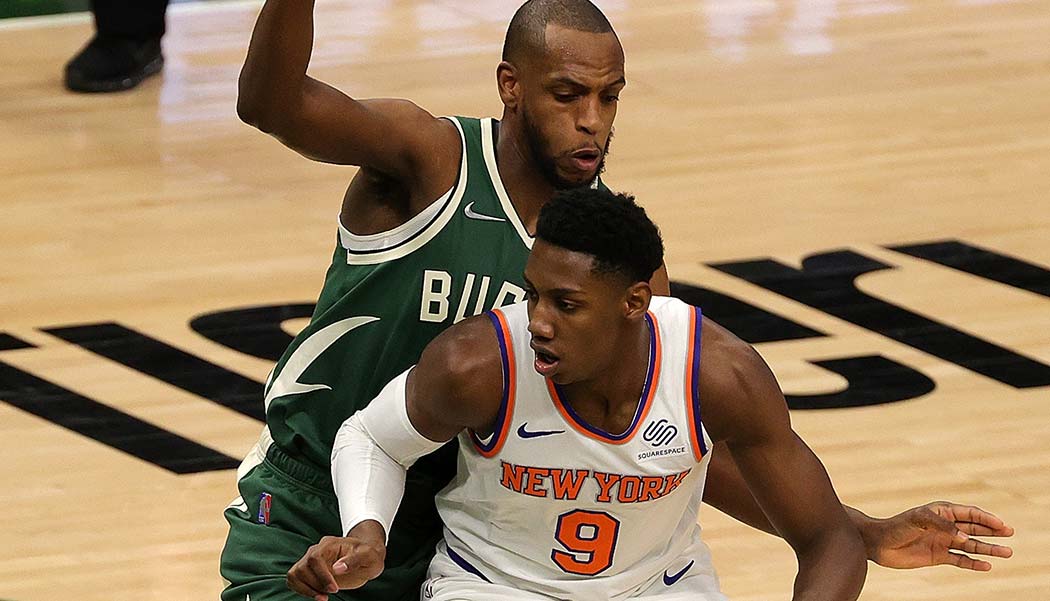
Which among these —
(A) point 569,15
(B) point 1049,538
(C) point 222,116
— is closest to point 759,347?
(B) point 1049,538

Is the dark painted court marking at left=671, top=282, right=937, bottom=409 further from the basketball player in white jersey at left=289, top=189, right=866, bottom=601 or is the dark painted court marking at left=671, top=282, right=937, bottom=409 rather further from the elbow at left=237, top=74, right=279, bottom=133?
the elbow at left=237, top=74, right=279, bottom=133

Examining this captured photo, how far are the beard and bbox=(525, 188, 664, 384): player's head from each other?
0.20 metres

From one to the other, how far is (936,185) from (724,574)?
107 inches

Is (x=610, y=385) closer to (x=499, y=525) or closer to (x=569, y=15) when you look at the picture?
(x=499, y=525)

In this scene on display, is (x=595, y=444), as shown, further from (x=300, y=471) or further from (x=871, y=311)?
(x=871, y=311)

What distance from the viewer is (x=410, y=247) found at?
297 centimetres

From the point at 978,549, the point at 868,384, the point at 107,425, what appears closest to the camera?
the point at 978,549

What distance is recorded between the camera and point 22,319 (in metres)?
5.31

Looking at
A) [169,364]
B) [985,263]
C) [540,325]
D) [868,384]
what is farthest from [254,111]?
[985,263]

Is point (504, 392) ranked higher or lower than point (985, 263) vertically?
higher

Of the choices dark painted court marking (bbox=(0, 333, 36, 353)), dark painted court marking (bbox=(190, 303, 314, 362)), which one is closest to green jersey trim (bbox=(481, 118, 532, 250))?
dark painted court marking (bbox=(190, 303, 314, 362))

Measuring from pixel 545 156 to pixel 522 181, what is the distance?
0.09 metres

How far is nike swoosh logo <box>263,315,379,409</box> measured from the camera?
304cm

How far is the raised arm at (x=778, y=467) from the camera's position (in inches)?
109
